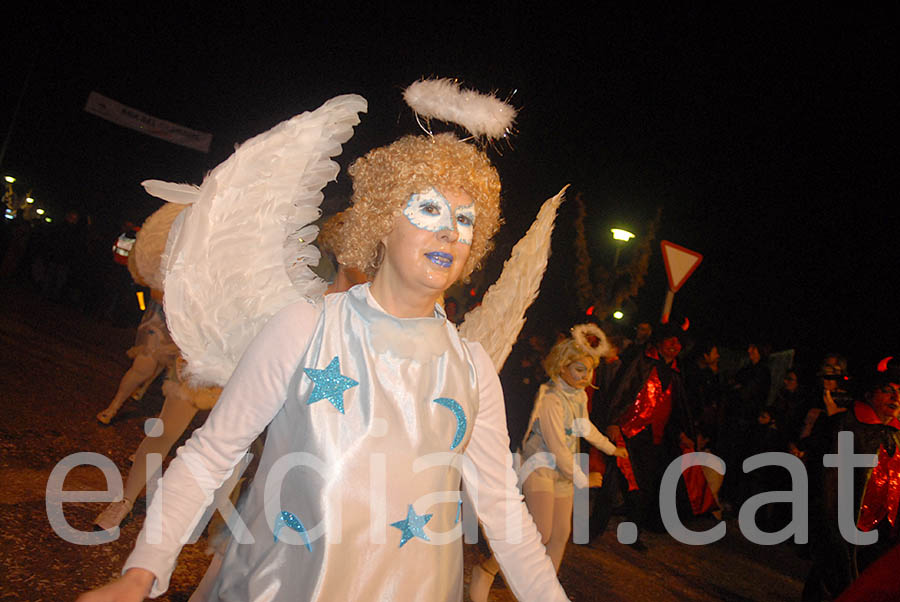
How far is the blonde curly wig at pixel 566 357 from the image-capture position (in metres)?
5.09

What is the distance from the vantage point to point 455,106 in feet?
7.30

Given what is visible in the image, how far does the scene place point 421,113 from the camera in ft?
7.30

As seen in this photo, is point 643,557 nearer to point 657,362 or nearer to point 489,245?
point 657,362

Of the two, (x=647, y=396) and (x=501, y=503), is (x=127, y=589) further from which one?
(x=647, y=396)

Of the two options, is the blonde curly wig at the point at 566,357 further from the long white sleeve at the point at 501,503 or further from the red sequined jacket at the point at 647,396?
the long white sleeve at the point at 501,503

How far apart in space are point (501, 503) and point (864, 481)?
14.8 ft

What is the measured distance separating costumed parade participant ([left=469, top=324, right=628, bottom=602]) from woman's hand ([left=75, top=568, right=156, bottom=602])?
122 inches

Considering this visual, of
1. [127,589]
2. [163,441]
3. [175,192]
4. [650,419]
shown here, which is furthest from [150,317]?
[650,419]

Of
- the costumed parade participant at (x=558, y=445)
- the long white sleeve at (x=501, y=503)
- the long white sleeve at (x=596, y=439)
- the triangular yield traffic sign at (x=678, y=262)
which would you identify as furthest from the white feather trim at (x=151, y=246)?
the triangular yield traffic sign at (x=678, y=262)

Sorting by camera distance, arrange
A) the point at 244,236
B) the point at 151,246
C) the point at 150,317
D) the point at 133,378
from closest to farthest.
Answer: the point at 244,236
the point at 151,246
the point at 150,317
the point at 133,378

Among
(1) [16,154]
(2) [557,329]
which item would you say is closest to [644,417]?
(2) [557,329]

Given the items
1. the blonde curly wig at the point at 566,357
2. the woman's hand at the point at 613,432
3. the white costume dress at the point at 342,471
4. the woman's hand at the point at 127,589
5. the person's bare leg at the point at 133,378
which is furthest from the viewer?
the woman's hand at the point at 613,432

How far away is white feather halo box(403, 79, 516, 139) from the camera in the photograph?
2.22 meters

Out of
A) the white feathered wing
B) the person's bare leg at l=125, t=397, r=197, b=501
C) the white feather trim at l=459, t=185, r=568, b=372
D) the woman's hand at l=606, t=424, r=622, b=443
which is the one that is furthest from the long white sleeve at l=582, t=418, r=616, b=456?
the white feathered wing
